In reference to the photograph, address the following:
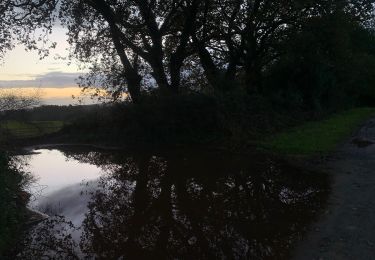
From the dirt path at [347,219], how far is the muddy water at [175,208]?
0.30 metres

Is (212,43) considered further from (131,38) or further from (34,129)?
(34,129)

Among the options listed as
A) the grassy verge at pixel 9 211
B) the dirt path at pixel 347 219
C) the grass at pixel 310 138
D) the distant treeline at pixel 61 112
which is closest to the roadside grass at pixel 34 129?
the distant treeline at pixel 61 112

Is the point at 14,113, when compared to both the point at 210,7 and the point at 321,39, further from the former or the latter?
the point at 321,39

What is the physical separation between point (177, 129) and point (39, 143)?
7.40 m

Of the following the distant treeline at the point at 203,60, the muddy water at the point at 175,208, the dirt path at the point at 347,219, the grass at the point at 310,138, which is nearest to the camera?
the dirt path at the point at 347,219

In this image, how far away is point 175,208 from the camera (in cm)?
930

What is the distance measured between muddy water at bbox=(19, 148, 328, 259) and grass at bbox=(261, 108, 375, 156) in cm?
138

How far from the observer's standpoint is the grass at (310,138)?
51.6ft

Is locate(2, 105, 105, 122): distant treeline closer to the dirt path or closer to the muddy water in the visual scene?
the muddy water

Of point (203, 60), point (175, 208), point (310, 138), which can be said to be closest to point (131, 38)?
point (203, 60)

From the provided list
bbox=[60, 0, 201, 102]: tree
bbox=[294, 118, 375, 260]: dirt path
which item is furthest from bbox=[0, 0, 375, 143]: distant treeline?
bbox=[294, 118, 375, 260]: dirt path

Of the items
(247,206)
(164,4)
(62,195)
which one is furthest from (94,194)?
(164,4)

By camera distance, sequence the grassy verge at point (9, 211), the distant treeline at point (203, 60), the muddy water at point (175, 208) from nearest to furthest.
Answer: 1. the muddy water at point (175, 208)
2. the grassy verge at point (9, 211)
3. the distant treeline at point (203, 60)

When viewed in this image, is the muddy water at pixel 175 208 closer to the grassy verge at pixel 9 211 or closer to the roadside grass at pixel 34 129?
the grassy verge at pixel 9 211
